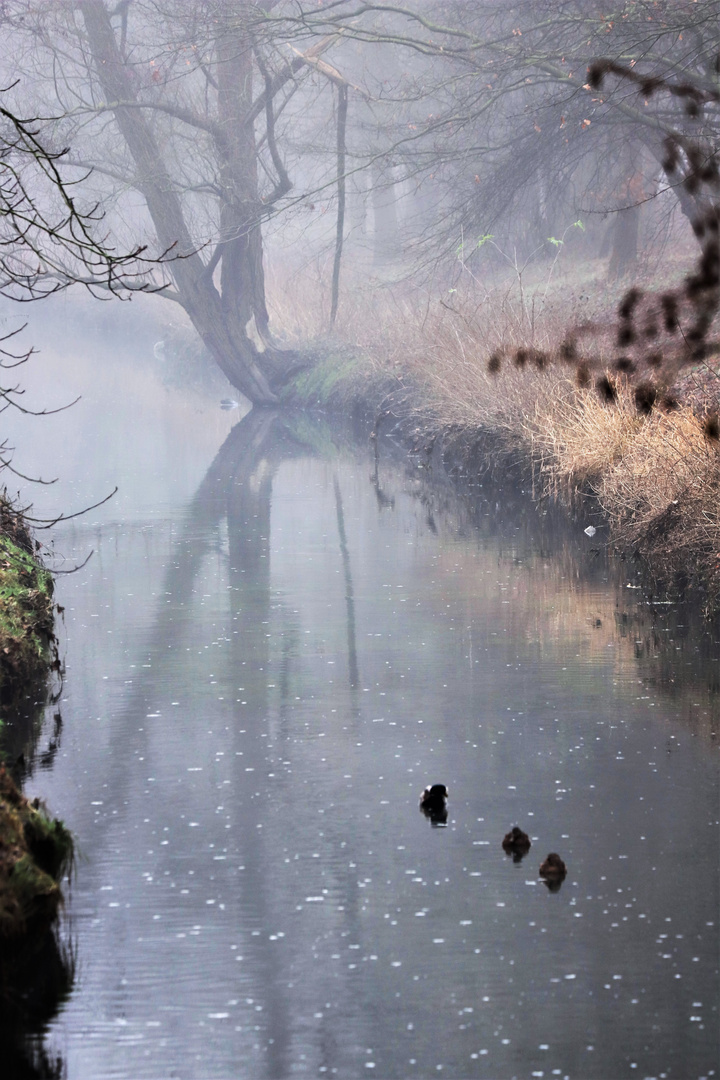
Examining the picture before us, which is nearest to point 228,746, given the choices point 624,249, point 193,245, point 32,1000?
point 32,1000

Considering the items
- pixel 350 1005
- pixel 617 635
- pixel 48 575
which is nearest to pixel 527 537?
pixel 617 635

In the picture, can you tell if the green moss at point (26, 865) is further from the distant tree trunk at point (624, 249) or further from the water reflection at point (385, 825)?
the distant tree trunk at point (624, 249)

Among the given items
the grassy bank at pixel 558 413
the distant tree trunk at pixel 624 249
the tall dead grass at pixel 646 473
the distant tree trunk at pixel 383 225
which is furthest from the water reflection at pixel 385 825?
the distant tree trunk at pixel 383 225

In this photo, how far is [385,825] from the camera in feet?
22.9

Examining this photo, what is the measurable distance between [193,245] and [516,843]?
912 inches

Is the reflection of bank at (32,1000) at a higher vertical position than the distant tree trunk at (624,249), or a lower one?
lower

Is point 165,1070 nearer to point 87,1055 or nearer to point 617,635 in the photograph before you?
point 87,1055

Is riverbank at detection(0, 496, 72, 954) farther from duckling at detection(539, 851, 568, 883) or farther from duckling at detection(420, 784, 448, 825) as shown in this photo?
duckling at detection(539, 851, 568, 883)

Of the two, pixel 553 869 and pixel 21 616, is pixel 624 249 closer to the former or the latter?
pixel 21 616

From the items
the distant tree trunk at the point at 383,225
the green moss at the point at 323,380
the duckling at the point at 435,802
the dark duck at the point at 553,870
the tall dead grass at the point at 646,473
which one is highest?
the distant tree trunk at the point at 383,225

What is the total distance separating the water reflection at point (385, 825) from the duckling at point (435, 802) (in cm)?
9

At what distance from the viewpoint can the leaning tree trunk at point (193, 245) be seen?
27.4 meters

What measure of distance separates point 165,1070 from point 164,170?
2477cm

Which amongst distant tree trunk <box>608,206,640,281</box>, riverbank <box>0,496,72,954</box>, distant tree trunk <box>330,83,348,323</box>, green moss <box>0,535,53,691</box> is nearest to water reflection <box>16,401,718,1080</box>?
riverbank <box>0,496,72,954</box>
